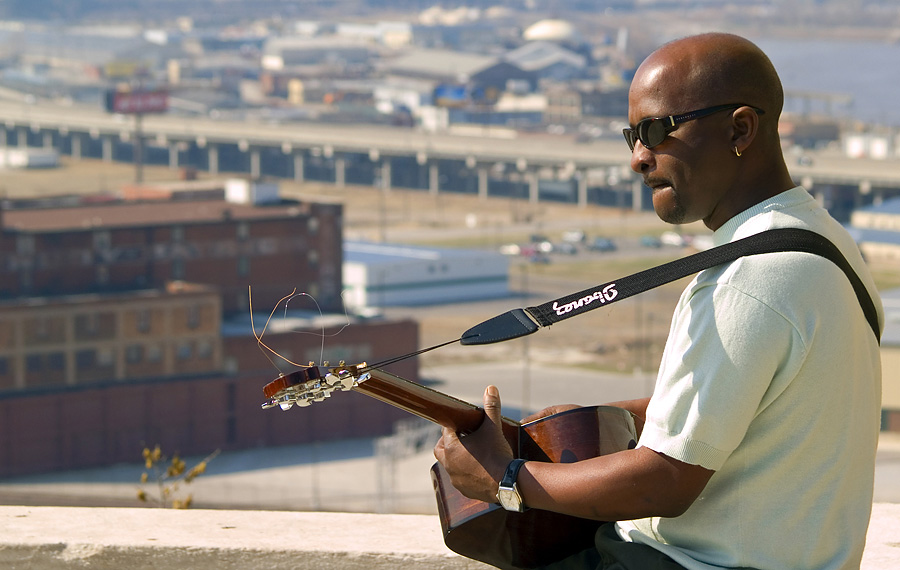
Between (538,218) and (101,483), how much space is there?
51.1 meters

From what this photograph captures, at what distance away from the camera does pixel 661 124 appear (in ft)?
7.73

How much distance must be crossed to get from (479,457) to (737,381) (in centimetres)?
51

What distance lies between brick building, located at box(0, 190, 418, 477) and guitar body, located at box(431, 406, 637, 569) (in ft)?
100

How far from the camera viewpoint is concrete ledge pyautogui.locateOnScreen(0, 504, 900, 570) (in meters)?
3.52

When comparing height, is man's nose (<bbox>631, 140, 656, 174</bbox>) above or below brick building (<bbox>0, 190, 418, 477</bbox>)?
above

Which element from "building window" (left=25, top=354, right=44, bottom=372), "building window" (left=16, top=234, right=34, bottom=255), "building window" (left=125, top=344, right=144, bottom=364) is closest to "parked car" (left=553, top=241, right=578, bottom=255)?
"building window" (left=16, top=234, right=34, bottom=255)

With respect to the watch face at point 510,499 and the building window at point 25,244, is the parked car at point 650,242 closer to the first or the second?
the building window at point 25,244

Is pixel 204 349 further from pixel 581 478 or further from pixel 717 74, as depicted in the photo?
pixel 717 74

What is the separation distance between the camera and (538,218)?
81688 millimetres

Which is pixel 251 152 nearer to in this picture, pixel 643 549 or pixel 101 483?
pixel 101 483

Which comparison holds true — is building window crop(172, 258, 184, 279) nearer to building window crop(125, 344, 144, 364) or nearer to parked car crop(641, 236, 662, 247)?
building window crop(125, 344, 144, 364)

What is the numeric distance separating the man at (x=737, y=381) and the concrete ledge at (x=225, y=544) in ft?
3.64

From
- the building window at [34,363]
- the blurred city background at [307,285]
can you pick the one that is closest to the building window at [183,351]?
the blurred city background at [307,285]

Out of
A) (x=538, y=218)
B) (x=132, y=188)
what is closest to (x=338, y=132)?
(x=538, y=218)
